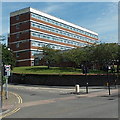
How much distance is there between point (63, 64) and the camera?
2402 inches

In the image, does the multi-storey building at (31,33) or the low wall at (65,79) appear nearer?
the low wall at (65,79)

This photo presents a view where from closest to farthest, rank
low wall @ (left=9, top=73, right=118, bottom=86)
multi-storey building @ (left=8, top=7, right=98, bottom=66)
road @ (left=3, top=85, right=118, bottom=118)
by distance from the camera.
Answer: road @ (left=3, top=85, right=118, bottom=118) → low wall @ (left=9, top=73, right=118, bottom=86) → multi-storey building @ (left=8, top=7, right=98, bottom=66)

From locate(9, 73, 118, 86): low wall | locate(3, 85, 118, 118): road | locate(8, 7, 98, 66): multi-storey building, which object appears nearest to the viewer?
locate(3, 85, 118, 118): road

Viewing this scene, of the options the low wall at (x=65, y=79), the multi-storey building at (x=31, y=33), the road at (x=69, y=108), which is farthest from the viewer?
the multi-storey building at (x=31, y=33)

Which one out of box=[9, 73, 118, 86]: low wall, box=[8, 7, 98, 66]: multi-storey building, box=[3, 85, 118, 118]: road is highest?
box=[8, 7, 98, 66]: multi-storey building

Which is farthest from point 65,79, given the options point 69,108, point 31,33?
point 31,33

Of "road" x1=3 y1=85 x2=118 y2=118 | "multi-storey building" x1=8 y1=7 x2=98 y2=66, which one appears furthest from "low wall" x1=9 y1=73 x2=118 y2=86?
Result: "multi-storey building" x1=8 y1=7 x2=98 y2=66

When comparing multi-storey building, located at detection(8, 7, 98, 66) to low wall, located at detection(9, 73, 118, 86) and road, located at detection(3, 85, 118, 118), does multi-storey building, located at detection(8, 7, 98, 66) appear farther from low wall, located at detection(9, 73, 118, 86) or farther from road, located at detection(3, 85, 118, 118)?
road, located at detection(3, 85, 118, 118)

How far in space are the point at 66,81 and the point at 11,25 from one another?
43129 millimetres

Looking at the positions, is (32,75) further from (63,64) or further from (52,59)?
(63,64)

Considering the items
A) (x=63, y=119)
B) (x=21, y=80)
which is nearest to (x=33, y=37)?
(x=21, y=80)

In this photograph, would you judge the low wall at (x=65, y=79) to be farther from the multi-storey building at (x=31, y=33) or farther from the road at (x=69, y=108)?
the multi-storey building at (x=31, y=33)

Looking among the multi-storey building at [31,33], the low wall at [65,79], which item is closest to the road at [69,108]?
the low wall at [65,79]

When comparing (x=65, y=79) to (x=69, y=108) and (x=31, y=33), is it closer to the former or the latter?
(x=69, y=108)
